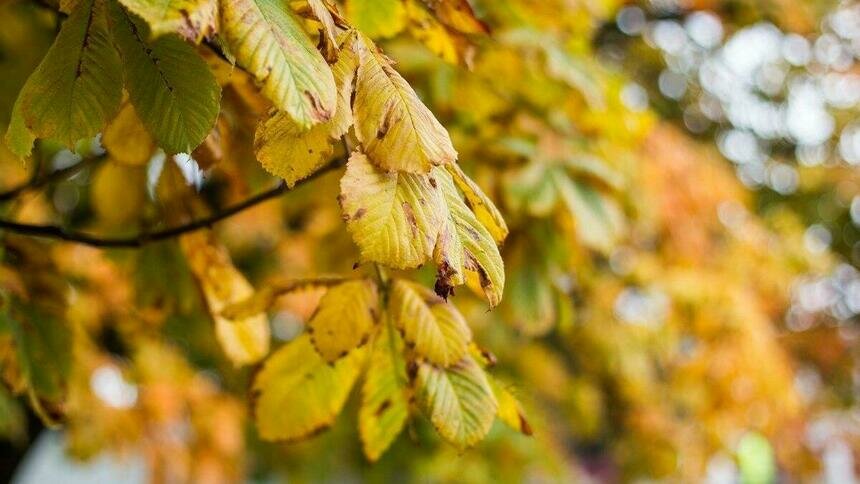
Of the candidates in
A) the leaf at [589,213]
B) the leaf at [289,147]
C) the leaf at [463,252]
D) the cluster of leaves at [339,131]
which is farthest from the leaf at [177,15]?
the leaf at [589,213]

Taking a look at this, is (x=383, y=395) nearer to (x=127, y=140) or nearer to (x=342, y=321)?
(x=342, y=321)

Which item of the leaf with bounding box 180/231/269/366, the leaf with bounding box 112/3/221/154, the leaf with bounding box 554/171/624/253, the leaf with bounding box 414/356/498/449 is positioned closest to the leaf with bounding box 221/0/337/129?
the leaf with bounding box 112/3/221/154

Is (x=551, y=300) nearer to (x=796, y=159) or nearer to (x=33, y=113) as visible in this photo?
(x=33, y=113)

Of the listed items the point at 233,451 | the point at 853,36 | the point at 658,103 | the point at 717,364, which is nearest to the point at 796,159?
the point at 853,36

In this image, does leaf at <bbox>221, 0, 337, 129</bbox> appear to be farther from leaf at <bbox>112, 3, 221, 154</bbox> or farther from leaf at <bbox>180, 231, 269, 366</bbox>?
leaf at <bbox>180, 231, 269, 366</bbox>

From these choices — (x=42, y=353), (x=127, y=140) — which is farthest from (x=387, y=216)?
(x=42, y=353)

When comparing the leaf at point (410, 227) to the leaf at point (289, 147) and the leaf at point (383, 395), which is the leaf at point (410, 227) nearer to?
the leaf at point (289, 147)
